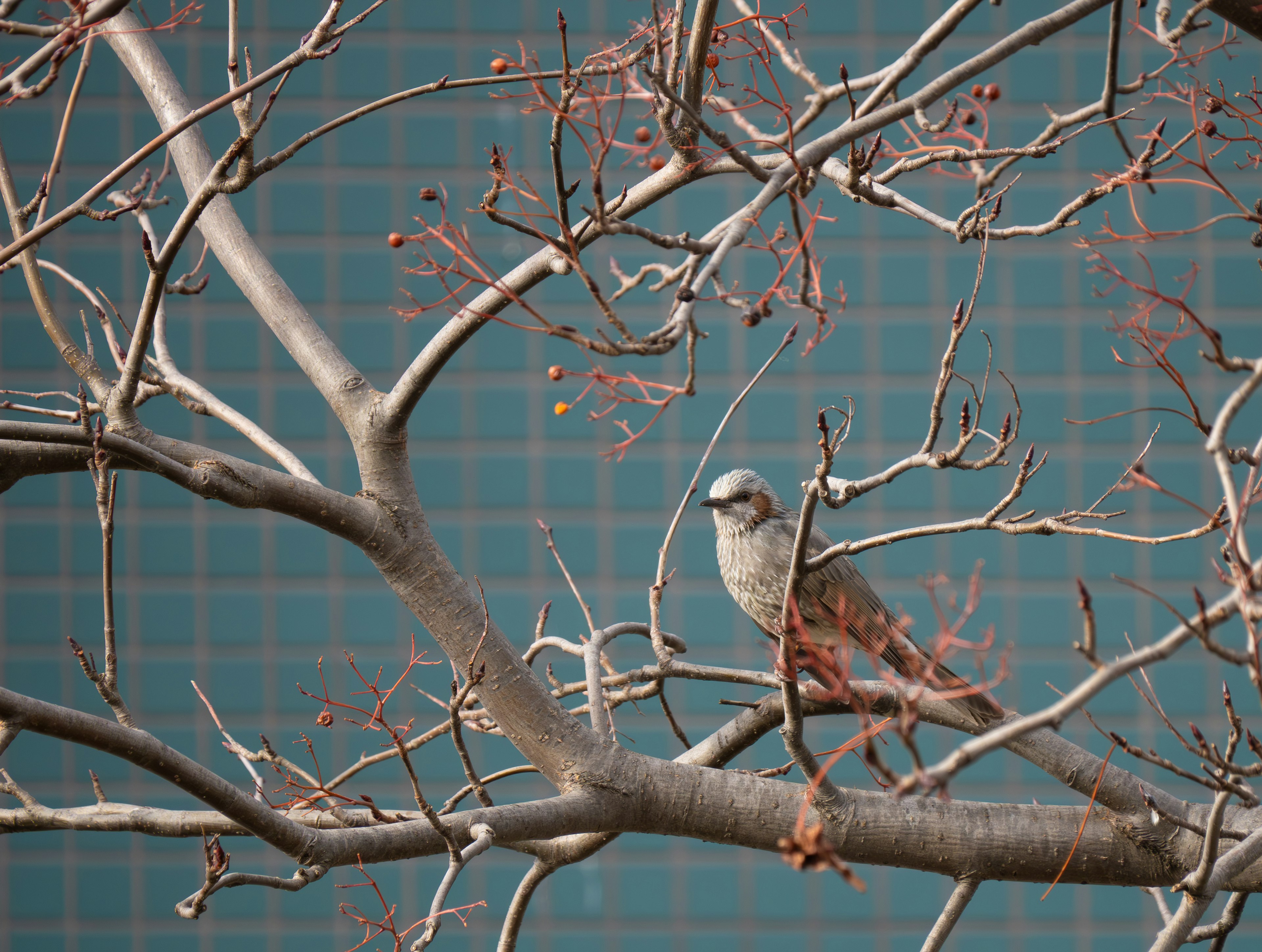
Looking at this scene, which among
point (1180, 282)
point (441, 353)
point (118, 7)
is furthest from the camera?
point (1180, 282)

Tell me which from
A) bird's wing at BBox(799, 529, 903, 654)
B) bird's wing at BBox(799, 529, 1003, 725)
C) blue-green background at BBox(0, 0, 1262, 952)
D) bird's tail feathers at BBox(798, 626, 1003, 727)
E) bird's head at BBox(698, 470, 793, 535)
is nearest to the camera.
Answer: bird's tail feathers at BBox(798, 626, 1003, 727)

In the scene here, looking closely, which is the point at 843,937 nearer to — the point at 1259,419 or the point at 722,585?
the point at 722,585

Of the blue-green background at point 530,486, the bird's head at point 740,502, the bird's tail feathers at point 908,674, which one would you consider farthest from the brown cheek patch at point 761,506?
the blue-green background at point 530,486

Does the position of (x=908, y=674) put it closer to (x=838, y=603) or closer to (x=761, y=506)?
(x=838, y=603)

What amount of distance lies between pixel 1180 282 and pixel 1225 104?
1667 mm

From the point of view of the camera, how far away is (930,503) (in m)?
2.28

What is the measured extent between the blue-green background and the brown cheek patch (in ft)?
2.39

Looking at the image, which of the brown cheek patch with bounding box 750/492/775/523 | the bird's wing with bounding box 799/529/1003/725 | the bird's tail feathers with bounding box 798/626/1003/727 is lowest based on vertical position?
the bird's tail feathers with bounding box 798/626/1003/727

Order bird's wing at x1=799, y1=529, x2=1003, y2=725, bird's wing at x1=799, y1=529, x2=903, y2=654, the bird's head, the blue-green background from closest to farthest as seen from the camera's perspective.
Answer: bird's wing at x1=799, y1=529, x2=1003, y2=725 < bird's wing at x1=799, y1=529, x2=903, y2=654 < the bird's head < the blue-green background

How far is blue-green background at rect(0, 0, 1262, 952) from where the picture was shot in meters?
2.24

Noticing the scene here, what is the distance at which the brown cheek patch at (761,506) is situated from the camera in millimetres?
1509

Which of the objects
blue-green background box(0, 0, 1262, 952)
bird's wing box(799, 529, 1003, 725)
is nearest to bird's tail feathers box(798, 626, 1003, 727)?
bird's wing box(799, 529, 1003, 725)

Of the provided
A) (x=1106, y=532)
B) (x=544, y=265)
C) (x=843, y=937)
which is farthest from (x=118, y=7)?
(x=843, y=937)

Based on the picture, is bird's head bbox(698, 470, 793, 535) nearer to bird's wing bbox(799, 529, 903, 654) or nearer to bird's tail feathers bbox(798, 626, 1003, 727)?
bird's wing bbox(799, 529, 903, 654)
